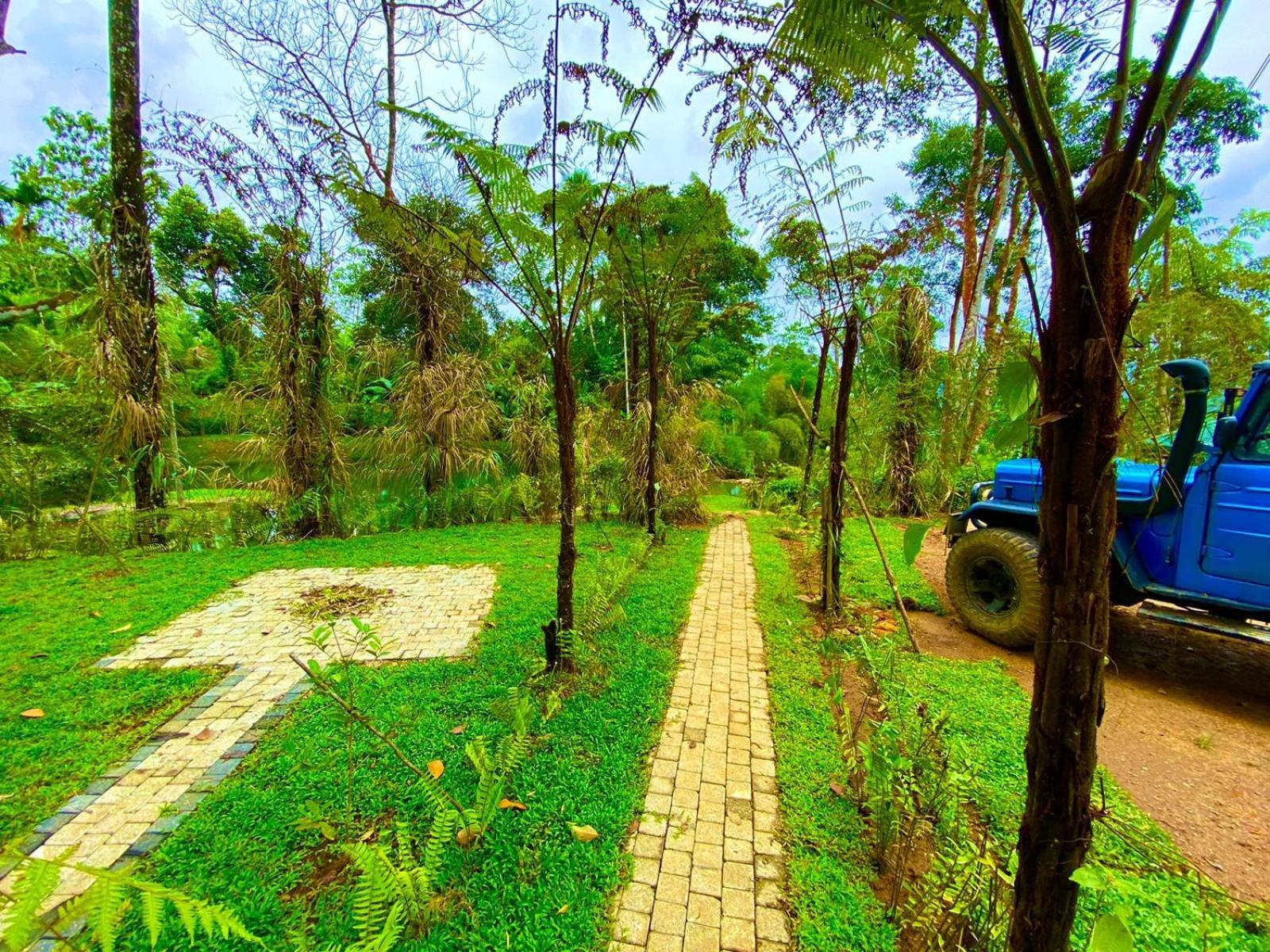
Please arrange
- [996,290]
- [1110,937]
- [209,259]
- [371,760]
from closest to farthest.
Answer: [1110,937] < [371,760] < [996,290] < [209,259]

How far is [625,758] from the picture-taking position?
1.90 meters

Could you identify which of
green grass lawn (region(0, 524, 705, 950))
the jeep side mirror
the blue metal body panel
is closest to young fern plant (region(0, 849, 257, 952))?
green grass lawn (region(0, 524, 705, 950))

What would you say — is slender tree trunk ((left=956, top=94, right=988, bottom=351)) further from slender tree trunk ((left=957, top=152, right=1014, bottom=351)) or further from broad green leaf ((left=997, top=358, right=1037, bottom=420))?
broad green leaf ((left=997, top=358, right=1037, bottom=420))

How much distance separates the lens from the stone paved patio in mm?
1596

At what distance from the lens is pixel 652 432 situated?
16.8 ft

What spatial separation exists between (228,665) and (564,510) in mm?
2128

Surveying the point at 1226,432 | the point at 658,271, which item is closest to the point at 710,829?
the point at 1226,432

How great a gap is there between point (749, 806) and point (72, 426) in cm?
779

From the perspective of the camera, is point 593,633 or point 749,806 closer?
point 749,806

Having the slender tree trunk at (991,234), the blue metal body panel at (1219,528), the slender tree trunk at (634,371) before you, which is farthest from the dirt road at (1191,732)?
the slender tree trunk at (991,234)

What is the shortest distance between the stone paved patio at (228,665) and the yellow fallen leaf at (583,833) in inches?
52.6

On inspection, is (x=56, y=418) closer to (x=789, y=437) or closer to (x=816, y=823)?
(x=816, y=823)

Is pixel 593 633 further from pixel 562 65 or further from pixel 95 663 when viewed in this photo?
pixel 562 65

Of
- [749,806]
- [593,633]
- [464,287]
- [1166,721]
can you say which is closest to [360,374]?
[464,287]
